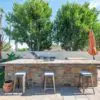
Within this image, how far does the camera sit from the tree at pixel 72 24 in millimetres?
21844

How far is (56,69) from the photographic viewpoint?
8398 mm

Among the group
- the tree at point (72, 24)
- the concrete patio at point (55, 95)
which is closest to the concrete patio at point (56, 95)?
the concrete patio at point (55, 95)

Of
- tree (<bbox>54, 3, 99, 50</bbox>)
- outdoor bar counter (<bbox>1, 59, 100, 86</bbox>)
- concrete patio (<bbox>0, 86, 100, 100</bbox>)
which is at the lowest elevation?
concrete patio (<bbox>0, 86, 100, 100</bbox>)

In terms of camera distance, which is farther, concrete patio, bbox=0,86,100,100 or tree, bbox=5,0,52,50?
tree, bbox=5,0,52,50

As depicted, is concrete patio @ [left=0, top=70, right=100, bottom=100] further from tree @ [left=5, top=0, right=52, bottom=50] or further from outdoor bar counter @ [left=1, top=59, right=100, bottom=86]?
tree @ [left=5, top=0, right=52, bottom=50]

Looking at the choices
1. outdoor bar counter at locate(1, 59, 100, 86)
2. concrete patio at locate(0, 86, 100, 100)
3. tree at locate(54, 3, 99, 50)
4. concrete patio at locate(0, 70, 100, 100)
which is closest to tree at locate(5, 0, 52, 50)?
tree at locate(54, 3, 99, 50)

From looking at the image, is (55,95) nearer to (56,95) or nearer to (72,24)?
(56,95)

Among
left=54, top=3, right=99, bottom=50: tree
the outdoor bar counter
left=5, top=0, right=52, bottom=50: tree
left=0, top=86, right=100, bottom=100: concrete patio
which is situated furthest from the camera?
left=5, top=0, right=52, bottom=50: tree

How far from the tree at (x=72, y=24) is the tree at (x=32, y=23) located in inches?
41.2

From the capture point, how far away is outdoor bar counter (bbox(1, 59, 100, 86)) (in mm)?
8234

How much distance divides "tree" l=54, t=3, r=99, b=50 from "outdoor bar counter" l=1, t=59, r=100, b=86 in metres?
13.6

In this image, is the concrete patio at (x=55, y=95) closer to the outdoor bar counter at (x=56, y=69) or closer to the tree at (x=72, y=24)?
the outdoor bar counter at (x=56, y=69)

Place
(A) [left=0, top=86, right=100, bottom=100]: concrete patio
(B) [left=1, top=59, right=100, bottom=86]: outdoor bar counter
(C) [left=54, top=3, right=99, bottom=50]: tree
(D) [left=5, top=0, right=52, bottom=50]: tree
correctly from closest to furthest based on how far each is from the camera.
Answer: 1. (A) [left=0, top=86, right=100, bottom=100]: concrete patio
2. (B) [left=1, top=59, right=100, bottom=86]: outdoor bar counter
3. (C) [left=54, top=3, right=99, bottom=50]: tree
4. (D) [left=5, top=0, right=52, bottom=50]: tree

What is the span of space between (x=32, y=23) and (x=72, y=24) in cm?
404
